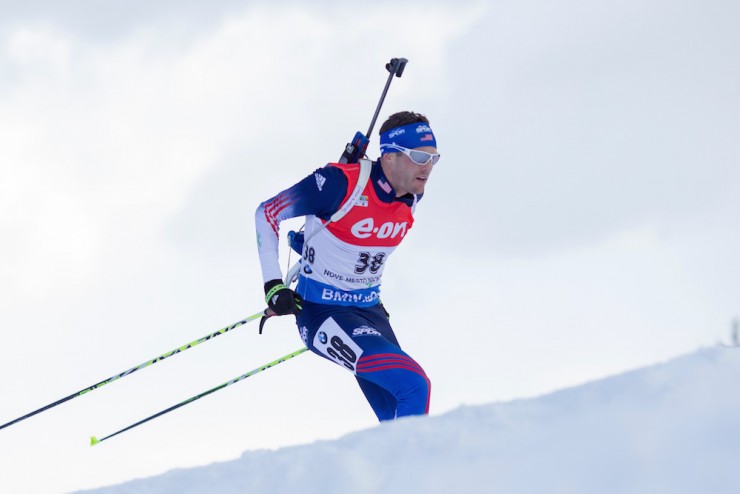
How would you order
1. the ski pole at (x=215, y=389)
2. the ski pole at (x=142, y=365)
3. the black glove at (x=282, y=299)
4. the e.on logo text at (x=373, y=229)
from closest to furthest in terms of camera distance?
the black glove at (x=282, y=299) < the e.on logo text at (x=373, y=229) < the ski pole at (x=142, y=365) < the ski pole at (x=215, y=389)

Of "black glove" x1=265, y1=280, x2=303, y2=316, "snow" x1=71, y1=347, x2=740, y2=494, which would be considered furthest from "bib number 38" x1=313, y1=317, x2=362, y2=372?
"snow" x1=71, y1=347, x2=740, y2=494

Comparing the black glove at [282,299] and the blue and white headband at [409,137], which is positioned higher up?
the blue and white headband at [409,137]

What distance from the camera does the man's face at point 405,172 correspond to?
17.2ft

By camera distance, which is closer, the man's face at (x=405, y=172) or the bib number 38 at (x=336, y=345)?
the bib number 38 at (x=336, y=345)

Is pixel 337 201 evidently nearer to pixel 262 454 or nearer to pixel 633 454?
pixel 262 454

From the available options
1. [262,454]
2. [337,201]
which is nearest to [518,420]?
[262,454]

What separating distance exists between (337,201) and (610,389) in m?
2.98

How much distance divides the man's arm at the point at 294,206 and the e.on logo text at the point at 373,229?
0.19 m

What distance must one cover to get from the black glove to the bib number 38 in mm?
256

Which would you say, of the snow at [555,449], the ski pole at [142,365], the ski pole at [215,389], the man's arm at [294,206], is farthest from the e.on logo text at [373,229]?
the snow at [555,449]

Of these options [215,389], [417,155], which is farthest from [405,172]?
[215,389]

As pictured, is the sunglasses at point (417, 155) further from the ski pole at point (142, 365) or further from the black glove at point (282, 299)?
the ski pole at point (142, 365)

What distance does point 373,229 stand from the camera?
527 centimetres

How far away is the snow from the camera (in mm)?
1951
